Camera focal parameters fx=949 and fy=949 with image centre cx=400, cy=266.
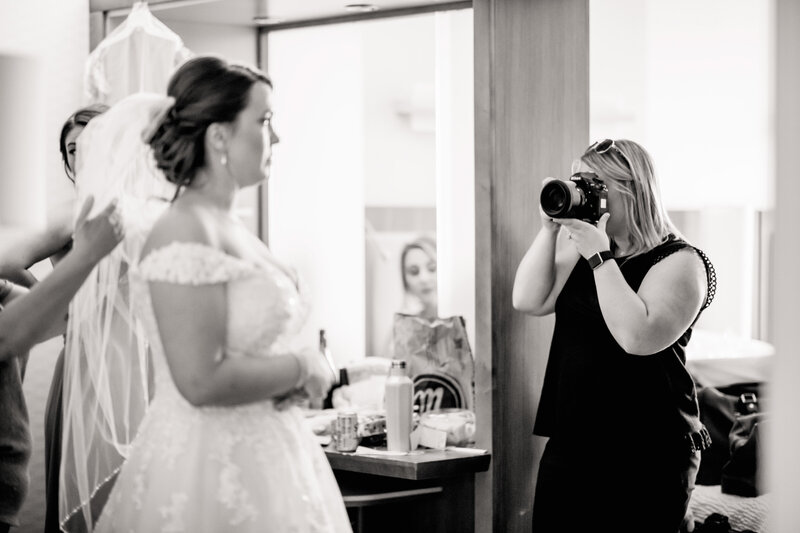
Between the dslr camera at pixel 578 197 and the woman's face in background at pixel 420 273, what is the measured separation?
1.60 meters

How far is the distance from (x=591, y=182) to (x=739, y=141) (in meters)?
2.55

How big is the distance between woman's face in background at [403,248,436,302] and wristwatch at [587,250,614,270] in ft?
5.48

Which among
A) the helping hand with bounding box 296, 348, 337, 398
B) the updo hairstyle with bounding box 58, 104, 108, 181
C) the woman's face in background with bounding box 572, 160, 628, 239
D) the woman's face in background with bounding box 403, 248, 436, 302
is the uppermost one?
the updo hairstyle with bounding box 58, 104, 108, 181

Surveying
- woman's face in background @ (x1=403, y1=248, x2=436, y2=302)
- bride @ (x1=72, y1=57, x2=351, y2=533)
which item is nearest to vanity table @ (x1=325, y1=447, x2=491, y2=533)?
bride @ (x1=72, y1=57, x2=351, y2=533)

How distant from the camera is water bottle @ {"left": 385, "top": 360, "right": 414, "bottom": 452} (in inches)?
97.9

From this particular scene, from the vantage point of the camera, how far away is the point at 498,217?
248 centimetres

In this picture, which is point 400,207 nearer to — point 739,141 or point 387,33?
point 387,33

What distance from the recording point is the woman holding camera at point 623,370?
204 centimetres

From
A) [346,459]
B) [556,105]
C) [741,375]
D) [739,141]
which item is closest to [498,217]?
[556,105]

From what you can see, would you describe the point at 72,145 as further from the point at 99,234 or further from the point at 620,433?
the point at 620,433

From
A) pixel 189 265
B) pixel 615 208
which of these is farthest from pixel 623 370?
pixel 189 265

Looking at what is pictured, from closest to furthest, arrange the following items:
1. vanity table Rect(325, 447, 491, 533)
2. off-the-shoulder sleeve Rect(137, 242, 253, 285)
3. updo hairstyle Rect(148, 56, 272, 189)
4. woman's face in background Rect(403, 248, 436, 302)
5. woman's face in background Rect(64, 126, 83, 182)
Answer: off-the-shoulder sleeve Rect(137, 242, 253, 285) → updo hairstyle Rect(148, 56, 272, 189) → woman's face in background Rect(64, 126, 83, 182) → vanity table Rect(325, 447, 491, 533) → woman's face in background Rect(403, 248, 436, 302)

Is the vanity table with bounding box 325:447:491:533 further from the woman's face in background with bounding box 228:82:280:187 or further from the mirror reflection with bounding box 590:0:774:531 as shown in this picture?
the mirror reflection with bounding box 590:0:774:531

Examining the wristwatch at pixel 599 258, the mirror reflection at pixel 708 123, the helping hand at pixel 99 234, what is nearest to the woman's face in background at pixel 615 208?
the wristwatch at pixel 599 258
